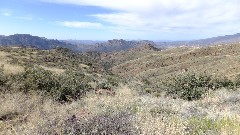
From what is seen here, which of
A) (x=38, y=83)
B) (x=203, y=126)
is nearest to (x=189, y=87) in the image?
(x=38, y=83)

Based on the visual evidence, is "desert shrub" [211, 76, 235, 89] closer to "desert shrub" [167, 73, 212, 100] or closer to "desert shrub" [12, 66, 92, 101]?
"desert shrub" [167, 73, 212, 100]

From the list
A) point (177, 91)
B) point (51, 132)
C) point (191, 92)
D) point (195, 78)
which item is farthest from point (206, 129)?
point (195, 78)

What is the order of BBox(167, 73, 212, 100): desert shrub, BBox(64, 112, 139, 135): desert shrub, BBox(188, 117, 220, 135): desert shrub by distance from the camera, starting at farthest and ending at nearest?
1. BBox(167, 73, 212, 100): desert shrub
2. BBox(188, 117, 220, 135): desert shrub
3. BBox(64, 112, 139, 135): desert shrub

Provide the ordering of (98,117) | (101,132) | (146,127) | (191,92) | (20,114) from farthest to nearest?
(191,92), (20,114), (98,117), (146,127), (101,132)

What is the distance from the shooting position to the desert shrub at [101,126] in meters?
5.21

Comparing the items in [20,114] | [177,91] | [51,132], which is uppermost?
[51,132]

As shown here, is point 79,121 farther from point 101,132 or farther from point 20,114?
point 20,114

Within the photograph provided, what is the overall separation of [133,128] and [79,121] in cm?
98

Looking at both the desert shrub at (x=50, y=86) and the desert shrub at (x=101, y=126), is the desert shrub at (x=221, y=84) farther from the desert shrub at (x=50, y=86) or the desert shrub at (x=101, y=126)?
the desert shrub at (x=101, y=126)

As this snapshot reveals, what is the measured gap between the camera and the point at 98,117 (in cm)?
592

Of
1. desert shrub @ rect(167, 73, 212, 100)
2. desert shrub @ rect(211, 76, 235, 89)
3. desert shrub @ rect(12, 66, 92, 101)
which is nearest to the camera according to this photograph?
desert shrub @ rect(12, 66, 92, 101)

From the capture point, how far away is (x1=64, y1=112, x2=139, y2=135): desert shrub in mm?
5207

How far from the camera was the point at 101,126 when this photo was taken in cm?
531

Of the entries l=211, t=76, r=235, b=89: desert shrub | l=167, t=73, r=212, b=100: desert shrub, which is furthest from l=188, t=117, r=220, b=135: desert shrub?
l=211, t=76, r=235, b=89: desert shrub
